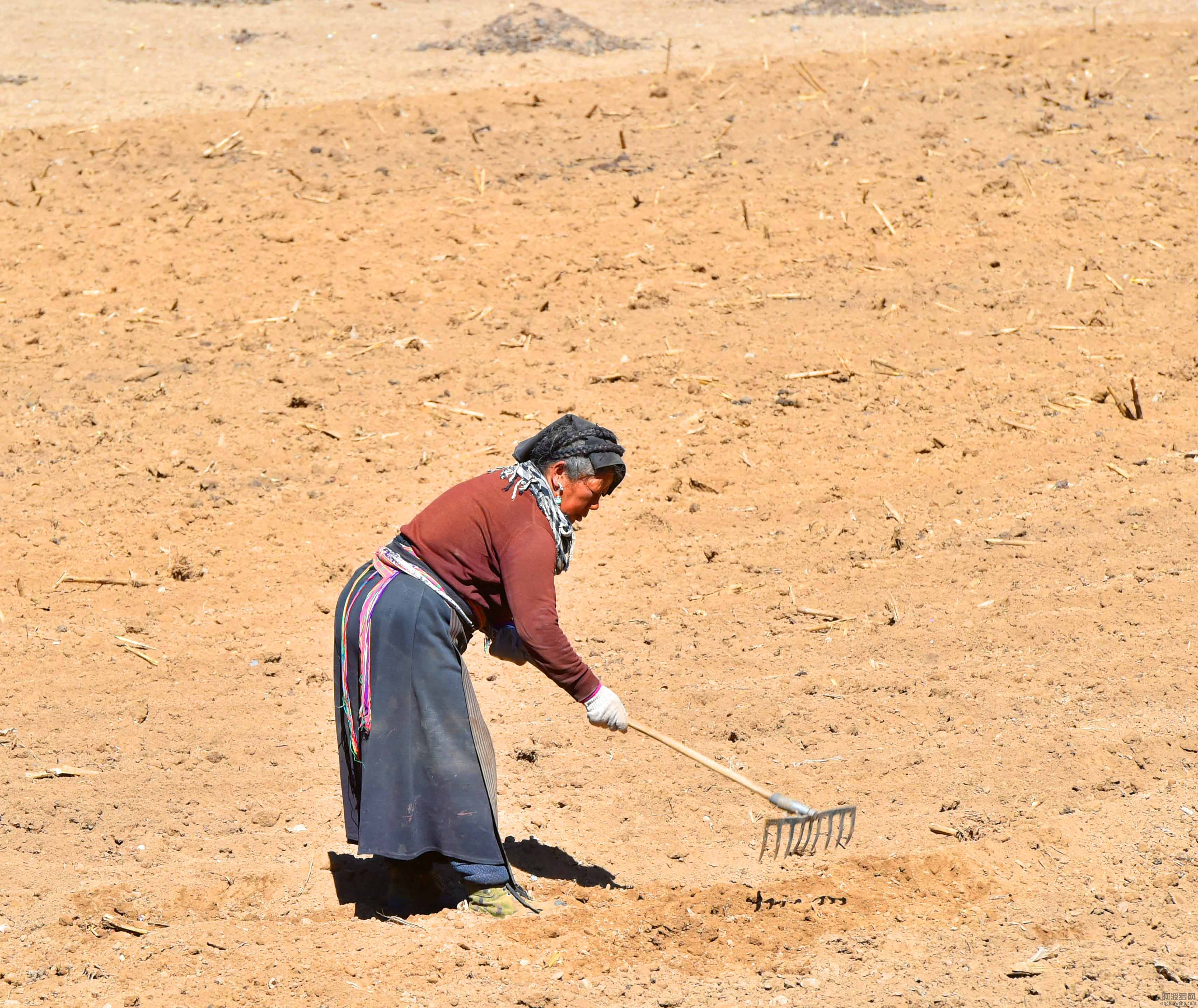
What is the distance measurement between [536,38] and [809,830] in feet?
31.9

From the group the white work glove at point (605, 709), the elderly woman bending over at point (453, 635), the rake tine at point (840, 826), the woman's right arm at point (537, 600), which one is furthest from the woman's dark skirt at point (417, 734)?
the rake tine at point (840, 826)

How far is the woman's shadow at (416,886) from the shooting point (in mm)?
4738

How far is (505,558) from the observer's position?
169 inches

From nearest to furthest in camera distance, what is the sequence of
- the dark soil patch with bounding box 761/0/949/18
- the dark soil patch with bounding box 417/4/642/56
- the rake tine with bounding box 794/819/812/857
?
the rake tine with bounding box 794/819/812/857 → the dark soil patch with bounding box 417/4/642/56 → the dark soil patch with bounding box 761/0/949/18

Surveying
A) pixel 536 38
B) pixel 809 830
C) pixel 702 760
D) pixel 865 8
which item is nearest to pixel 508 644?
pixel 702 760

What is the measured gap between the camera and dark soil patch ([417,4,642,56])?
492 inches

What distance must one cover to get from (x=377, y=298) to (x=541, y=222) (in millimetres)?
1411

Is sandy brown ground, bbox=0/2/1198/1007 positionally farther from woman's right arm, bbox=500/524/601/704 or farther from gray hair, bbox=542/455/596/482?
gray hair, bbox=542/455/596/482

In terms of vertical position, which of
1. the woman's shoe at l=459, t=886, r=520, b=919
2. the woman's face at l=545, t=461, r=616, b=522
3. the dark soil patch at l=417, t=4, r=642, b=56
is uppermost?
the dark soil patch at l=417, t=4, r=642, b=56

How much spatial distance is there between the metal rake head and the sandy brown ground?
105 mm

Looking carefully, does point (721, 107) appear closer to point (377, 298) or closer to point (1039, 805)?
point (377, 298)

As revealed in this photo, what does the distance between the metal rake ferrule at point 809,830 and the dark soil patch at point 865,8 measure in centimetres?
978

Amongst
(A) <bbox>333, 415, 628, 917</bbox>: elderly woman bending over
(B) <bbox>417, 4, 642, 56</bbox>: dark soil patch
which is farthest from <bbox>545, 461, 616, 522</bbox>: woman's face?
(B) <bbox>417, 4, 642, 56</bbox>: dark soil patch

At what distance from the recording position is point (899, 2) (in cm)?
1327
